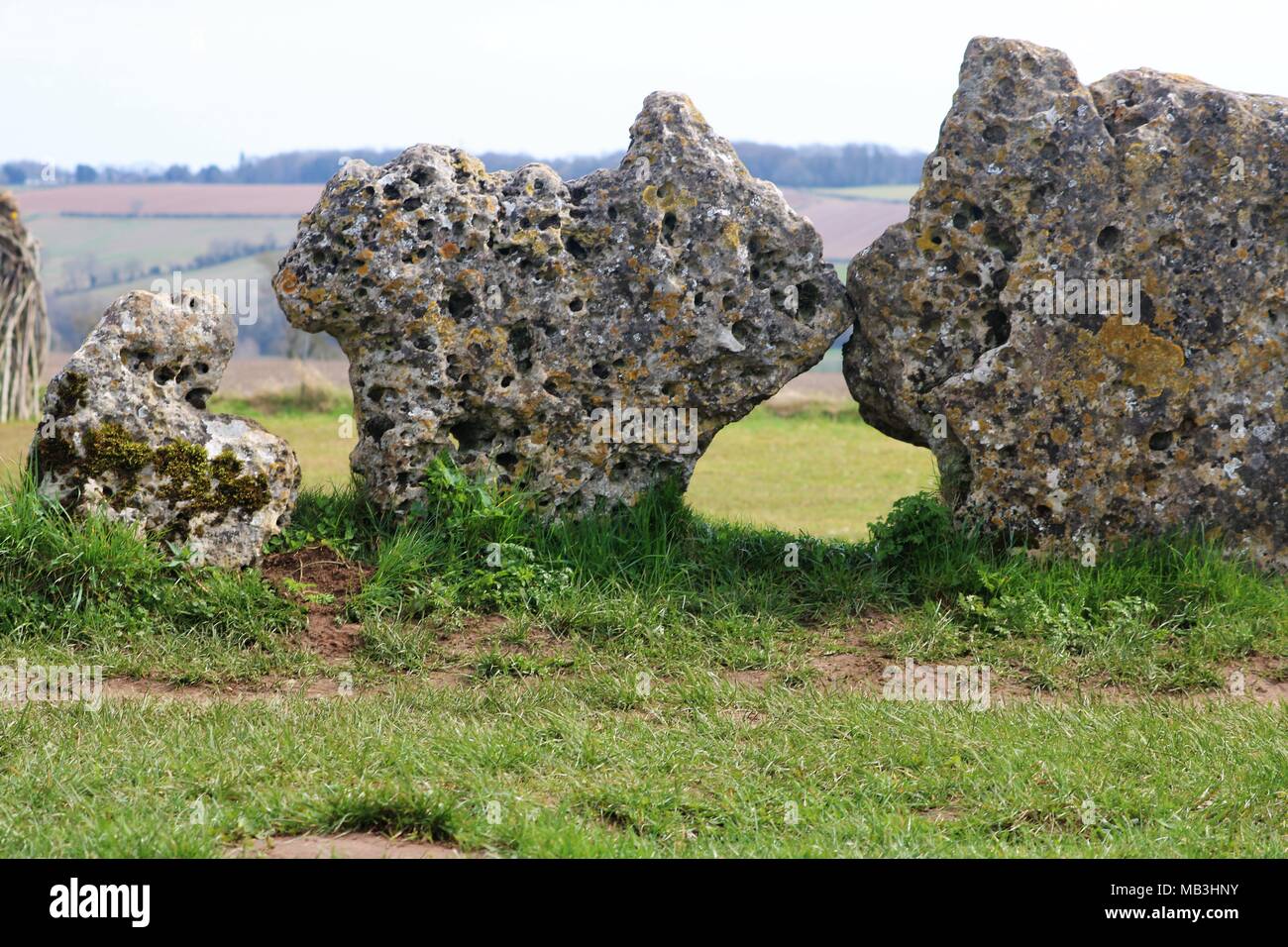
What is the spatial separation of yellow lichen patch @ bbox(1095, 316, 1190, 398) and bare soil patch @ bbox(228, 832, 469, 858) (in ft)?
18.9

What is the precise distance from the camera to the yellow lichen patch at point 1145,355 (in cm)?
881

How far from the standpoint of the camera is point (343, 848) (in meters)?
5.40

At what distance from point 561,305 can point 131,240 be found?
73089mm

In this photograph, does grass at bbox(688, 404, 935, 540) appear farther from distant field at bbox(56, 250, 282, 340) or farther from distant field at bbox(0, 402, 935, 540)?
distant field at bbox(56, 250, 282, 340)

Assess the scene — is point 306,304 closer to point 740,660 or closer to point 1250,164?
point 740,660

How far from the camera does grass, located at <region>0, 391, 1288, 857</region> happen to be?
19.0ft

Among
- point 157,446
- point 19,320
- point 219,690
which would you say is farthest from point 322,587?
point 19,320

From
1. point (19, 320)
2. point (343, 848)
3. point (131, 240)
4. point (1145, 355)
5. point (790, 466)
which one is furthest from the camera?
point (131, 240)

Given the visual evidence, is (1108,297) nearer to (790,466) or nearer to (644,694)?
(644,694)

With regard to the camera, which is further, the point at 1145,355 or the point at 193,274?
the point at 193,274

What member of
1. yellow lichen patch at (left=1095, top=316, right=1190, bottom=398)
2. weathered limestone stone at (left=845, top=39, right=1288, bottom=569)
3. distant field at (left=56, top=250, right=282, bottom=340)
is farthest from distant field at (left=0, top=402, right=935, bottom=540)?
distant field at (left=56, top=250, right=282, bottom=340)

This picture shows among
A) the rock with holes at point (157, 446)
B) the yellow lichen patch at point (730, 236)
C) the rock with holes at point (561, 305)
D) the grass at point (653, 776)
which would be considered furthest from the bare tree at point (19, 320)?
the grass at point (653, 776)

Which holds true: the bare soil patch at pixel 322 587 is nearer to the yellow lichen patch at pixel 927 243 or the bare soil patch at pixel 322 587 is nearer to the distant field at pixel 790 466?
the distant field at pixel 790 466
